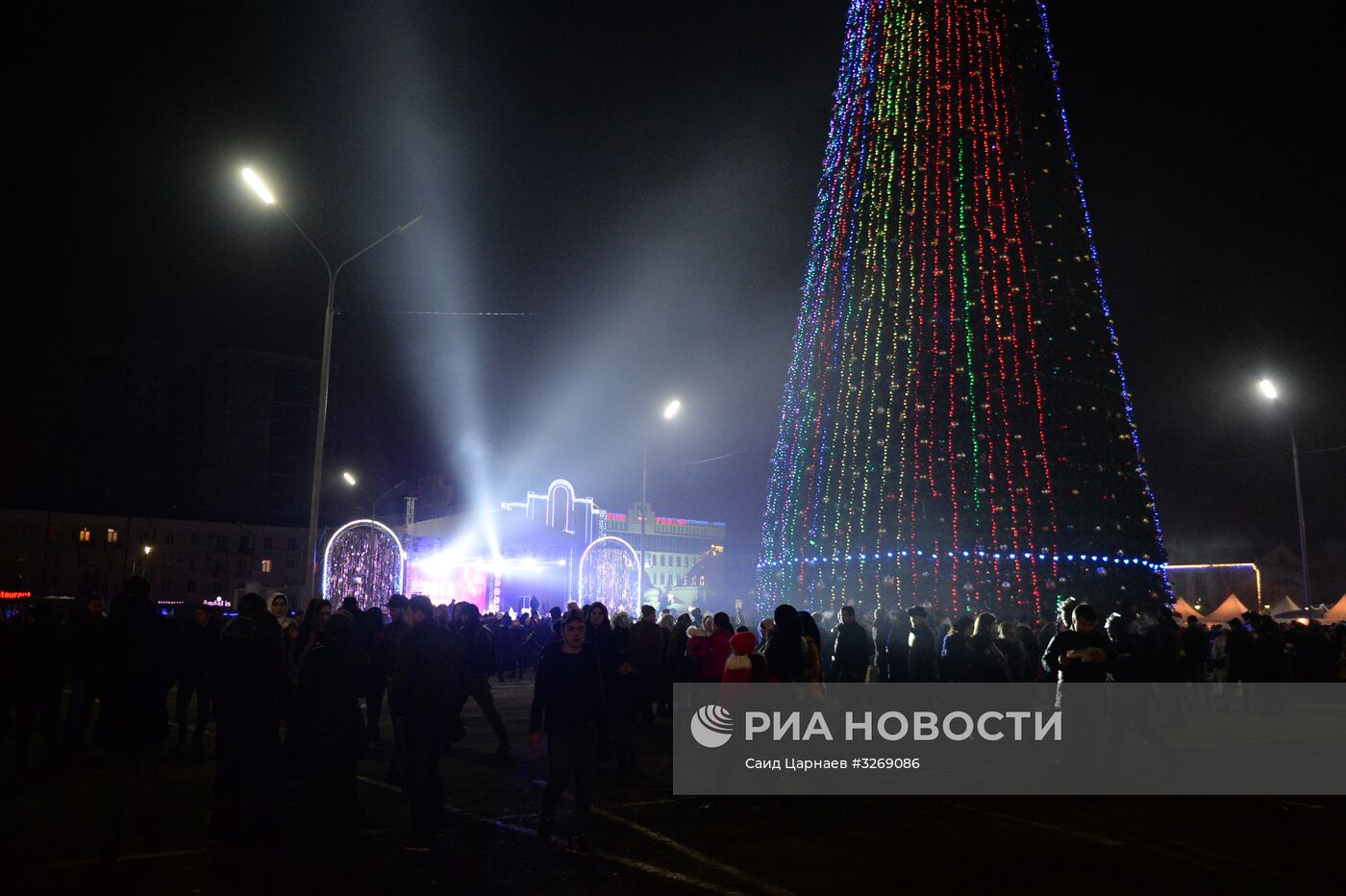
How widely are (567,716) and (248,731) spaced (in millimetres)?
2696

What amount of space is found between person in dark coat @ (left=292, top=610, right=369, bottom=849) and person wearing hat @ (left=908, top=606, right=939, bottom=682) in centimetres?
917

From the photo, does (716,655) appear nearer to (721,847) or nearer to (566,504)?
(721,847)

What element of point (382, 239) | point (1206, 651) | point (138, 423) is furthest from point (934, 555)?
point (138, 423)

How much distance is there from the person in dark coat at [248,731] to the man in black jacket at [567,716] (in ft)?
7.45

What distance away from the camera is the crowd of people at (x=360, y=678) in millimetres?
7098

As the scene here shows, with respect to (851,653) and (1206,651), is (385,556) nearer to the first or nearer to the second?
(851,653)

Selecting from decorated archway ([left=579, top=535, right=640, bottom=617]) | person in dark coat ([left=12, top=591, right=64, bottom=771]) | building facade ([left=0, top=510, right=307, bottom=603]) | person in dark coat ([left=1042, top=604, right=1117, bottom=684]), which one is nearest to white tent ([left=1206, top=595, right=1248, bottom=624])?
decorated archway ([left=579, top=535, right=640, bottom=617])

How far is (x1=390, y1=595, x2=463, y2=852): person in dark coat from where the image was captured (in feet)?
23.7

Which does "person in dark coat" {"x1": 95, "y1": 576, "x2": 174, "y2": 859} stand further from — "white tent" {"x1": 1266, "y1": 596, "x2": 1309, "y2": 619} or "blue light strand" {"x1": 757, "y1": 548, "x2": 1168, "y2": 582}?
"white tent" {"x1": 1266, "y1": 596, "x2": 1309, "y2": 619}

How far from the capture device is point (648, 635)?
1464cm

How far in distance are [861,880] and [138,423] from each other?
3756 inches

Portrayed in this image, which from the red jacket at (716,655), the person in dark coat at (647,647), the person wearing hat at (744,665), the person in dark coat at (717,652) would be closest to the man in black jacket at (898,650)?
the person in dark coat at (647,647)

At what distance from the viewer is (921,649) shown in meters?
14.1

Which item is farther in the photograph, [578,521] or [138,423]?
[138,423]
